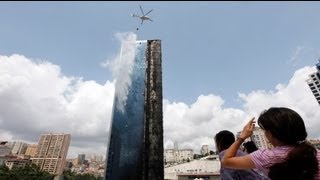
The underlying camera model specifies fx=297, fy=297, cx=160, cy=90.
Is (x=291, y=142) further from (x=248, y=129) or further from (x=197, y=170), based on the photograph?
(x=197, y=170)

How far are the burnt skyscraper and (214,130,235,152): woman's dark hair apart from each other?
4.50 ft

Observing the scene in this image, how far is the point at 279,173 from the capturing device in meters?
1.73

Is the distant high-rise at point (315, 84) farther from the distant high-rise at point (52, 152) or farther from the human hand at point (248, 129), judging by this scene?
the human hand at point (248, 129)

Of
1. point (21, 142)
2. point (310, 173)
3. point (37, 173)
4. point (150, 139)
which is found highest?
point (21, 142)

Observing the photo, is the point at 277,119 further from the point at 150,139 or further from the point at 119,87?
the point at 119,87

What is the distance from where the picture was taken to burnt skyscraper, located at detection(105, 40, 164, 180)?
15.5 ft

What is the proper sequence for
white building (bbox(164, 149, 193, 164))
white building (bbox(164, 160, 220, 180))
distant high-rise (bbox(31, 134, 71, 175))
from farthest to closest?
white building (bbox(164, 149, 193, 164)) → distant high-rise (bbox(31, 134, 71, 175)) → white building (bbox(164, 160, 220, 180))

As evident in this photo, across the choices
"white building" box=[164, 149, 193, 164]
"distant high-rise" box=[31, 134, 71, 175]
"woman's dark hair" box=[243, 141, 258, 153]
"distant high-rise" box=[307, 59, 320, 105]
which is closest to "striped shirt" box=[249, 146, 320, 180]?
"woman's dark hair" box=[243, 141, 258, 153]

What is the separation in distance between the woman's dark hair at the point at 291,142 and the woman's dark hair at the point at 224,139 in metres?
1.81

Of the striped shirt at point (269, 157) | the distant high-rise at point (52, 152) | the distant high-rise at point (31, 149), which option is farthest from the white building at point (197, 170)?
the distant high-rise at point (31, 149)

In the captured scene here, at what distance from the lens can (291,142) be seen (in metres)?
1.84

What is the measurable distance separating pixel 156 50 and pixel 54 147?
132893mm

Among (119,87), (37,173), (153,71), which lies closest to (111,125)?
(119,87)

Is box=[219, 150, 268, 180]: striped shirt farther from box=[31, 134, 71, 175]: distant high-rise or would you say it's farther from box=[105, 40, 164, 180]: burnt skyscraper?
box=[31, 134, 71, 175]: distant high-rise
